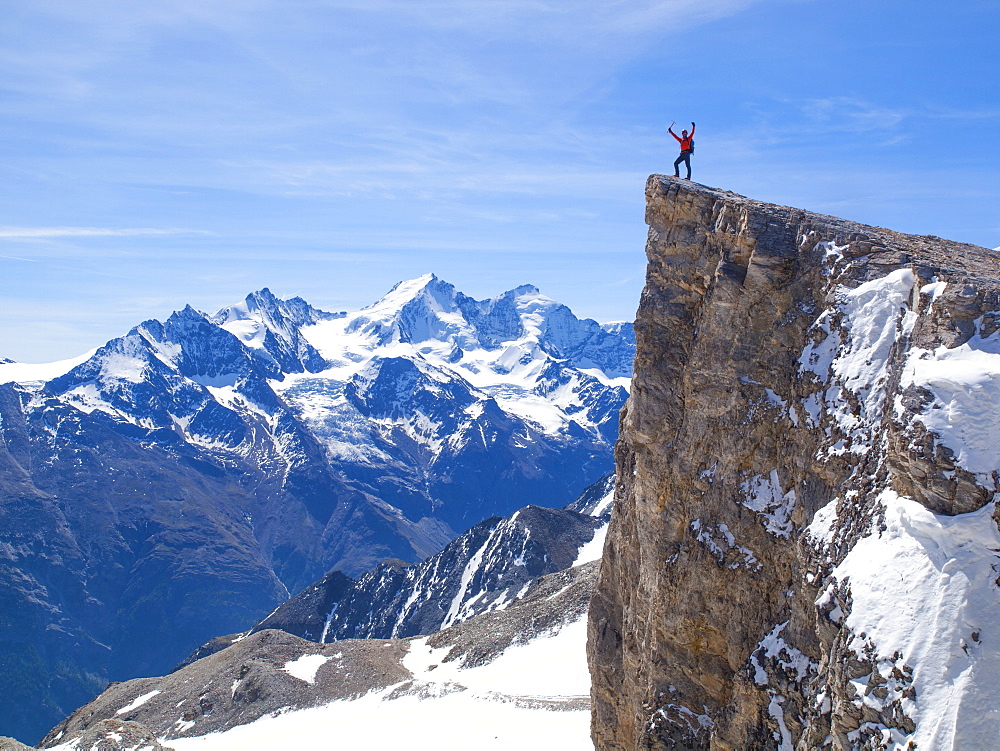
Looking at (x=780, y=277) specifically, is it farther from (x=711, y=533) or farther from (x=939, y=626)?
(x=939, y=626)

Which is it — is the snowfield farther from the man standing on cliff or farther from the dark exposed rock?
the man standing on cliff

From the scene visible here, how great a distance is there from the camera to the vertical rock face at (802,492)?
15.9 metres

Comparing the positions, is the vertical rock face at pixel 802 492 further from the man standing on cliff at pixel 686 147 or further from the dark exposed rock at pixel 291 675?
the dark exposed rock at pixel 291 675

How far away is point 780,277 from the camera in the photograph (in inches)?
953

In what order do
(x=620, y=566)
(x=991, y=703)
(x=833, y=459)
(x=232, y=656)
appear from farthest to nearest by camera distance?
(x=232, y=656), (x=620, y=566), (x=833, y=459), (x=991, y=703)

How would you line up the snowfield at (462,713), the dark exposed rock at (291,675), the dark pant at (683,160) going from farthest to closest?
the dark exposed rock at (291,675) → the snowfield at (462,713) → the dark pant at (683,160)

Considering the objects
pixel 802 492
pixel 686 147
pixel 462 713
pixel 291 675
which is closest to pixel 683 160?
pixel 686 147

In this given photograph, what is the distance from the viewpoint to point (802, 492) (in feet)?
69.8

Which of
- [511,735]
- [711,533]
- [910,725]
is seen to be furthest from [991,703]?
[511,735]

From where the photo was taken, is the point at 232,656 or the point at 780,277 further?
the point at 232,656

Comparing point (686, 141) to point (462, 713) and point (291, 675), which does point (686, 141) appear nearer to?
point (462, 713)

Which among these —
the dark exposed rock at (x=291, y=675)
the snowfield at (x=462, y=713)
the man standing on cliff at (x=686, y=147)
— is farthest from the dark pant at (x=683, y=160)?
the dark exposed rock at (x=291, y=675)

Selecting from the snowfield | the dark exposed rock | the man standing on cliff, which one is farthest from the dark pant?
the dark exposed rock

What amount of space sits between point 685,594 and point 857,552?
760cm
